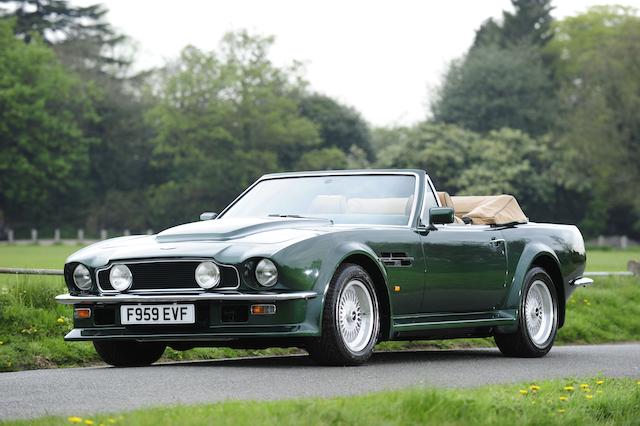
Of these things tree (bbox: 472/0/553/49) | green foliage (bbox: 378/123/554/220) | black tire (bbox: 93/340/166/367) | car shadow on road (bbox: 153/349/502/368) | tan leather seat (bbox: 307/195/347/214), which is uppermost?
tree (bbox: 472/0/553/49)

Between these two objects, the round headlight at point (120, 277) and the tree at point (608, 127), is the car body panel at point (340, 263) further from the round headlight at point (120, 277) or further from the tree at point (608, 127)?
the tree at point (608, 127)

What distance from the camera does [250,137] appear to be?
83812mm

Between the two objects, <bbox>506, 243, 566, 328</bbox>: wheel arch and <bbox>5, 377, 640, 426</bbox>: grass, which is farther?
<bbox>506, 243, 566, 328</bbox>: wheel arch

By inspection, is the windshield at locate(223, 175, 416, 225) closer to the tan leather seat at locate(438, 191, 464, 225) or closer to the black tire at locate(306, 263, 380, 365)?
the tan leather seat at locate(438, 191, 464, 225)

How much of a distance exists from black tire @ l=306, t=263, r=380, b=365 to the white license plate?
2.84ft

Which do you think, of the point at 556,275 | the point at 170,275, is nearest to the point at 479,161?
the point at 556,275

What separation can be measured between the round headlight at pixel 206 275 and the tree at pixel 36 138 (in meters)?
67.0

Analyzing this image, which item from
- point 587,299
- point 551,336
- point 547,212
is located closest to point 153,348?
point 551,336

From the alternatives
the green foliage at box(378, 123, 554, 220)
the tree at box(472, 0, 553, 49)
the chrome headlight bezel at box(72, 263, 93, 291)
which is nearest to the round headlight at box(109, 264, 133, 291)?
the chrome headlight bezel at box(72, 263, 93, 291)

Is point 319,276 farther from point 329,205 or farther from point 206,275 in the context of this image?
point 329,205

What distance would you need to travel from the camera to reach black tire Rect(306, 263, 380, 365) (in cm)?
932

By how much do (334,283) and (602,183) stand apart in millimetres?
67444

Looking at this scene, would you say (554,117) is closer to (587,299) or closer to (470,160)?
(470,160)

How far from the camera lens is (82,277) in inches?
385
